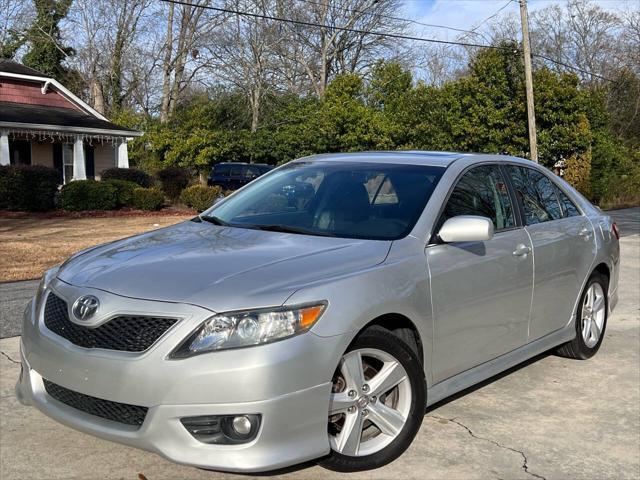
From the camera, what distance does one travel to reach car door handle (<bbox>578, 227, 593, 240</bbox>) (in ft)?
17.5

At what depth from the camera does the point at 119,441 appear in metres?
3.03

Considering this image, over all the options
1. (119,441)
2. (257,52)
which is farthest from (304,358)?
(257,52)

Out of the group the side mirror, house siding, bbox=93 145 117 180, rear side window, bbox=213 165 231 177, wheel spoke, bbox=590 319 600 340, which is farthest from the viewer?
rear side window, bbox=213 165 231 177

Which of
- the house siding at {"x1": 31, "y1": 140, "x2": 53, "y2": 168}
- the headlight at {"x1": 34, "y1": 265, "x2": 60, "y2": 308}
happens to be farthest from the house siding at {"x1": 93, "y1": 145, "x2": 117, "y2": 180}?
the headlight at {"x1": 34, "y1": 265, "x2": 60, "y2": 308}

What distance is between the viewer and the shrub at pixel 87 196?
2011 centimetres

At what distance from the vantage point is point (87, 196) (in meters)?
20.3

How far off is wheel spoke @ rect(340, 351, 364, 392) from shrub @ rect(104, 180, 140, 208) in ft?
62.6

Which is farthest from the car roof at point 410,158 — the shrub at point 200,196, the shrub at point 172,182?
the shrub at point 172,182

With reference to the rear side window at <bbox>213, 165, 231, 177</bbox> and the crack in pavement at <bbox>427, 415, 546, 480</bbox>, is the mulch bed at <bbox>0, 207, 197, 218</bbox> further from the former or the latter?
the crack in pavement at <bbox>427, 415, 546, 480</bbox>

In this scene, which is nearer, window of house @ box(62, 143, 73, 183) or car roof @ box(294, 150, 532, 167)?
car roof @ box(294, 150, 532, 167)

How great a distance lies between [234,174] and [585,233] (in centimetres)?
2535

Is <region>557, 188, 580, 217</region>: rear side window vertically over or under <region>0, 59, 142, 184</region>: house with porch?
under

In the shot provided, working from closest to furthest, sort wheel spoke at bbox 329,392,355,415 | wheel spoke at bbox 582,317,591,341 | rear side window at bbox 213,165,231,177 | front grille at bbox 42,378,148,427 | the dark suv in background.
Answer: front grille at bbox 42,378,148,427 → wheel spoke at bbox 329,392,355,415 → wheel spoke at bbox 582,317,591,341 → the dark suv in background → rear side window at bbox 213,165,231,177

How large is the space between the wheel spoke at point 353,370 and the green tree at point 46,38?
4436 centimetres
